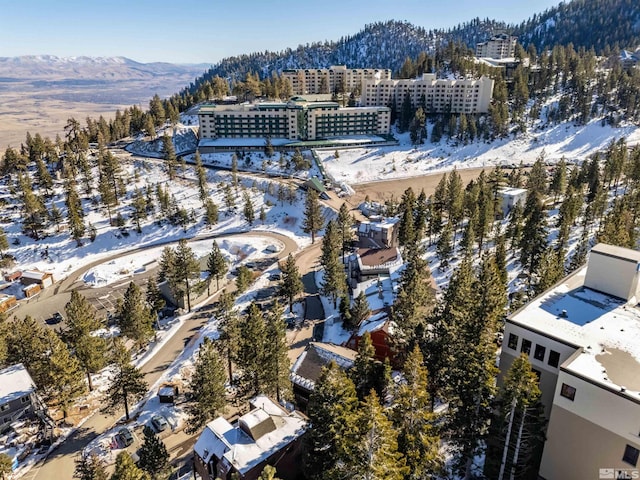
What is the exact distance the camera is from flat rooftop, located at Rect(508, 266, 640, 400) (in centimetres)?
2348

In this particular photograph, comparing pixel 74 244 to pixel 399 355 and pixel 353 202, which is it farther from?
pixel 399 355

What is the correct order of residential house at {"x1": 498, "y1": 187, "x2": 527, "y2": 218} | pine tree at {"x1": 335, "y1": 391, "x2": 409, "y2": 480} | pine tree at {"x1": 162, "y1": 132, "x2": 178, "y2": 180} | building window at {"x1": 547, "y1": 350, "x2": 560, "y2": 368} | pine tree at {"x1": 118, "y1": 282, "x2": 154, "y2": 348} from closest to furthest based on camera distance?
1. pine tree at {"x1": 335, "y1": 391, "x2": 409, "y2": 480}
2. building window at {"x1": 547, "y1": 350, "x2": 560, "y2": 368}
3. pine tree at {"x1": 118, "y1": 282, "x2": 154, "y2": 348}
4. residential house at {"x1": 498, "y1": 187, "x2": 527, "y2": 218}
5. pine tree at {"x1": 162, "y1": 132, "x2": 178, "y2": 180}

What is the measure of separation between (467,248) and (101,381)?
Result: 5069 centimetres

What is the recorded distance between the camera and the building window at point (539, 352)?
2772 cm

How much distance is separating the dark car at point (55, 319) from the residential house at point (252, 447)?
43405mm

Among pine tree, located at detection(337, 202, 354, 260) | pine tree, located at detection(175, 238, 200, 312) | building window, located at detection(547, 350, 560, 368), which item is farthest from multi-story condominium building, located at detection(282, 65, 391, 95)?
building window, located at detection(547, 350, 560, 368)

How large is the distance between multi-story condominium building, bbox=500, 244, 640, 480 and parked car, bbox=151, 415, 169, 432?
3079 cm

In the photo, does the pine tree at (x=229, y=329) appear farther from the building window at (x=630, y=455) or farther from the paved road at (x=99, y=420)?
the building window at (x=630, y=455)

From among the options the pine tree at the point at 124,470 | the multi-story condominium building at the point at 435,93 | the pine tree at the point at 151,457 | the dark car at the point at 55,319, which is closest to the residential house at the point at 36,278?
the dark car at the point at 55,319

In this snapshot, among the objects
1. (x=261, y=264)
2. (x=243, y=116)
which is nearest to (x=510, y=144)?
(x=243, y=116)

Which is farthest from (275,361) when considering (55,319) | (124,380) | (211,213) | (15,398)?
(211,213)

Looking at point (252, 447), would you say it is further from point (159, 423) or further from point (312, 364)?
point (159, 423)

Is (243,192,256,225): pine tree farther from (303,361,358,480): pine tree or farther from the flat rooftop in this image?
(303,361,358,480): pine tree

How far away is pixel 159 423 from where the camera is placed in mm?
39531
